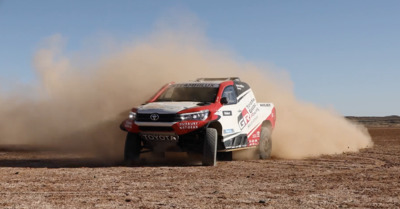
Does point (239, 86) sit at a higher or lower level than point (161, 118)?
higher

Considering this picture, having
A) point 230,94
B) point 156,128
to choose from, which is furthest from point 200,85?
point 156,128

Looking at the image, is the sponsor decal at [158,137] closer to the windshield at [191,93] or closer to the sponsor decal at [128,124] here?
the sponsor decal at [128,124]

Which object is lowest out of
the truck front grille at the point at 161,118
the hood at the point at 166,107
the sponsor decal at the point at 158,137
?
the sponsor decal at the point at 158,137

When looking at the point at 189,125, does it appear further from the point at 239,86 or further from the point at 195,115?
the point at 239,86

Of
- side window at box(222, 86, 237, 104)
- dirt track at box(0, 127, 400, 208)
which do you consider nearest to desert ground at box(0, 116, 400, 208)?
dirt track at box(0, 127, 400, 208)

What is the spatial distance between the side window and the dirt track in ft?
4.74

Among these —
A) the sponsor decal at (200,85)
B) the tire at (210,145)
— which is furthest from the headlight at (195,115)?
the sponsor decal at (200,85)

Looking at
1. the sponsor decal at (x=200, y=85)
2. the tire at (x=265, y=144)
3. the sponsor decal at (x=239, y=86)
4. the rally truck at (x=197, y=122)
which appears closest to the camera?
the rally truck at (x=197, y=122)

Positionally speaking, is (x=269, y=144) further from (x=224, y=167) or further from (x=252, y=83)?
(x=252, y=83)

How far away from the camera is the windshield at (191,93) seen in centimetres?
1364

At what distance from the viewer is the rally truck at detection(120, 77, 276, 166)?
40.8 ft

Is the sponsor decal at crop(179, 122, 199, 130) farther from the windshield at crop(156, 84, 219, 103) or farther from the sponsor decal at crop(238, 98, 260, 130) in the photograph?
the sponsor decal at crop(238, 98, 260, 130)

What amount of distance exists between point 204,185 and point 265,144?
5946 mm

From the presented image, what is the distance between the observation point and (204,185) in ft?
30.9
